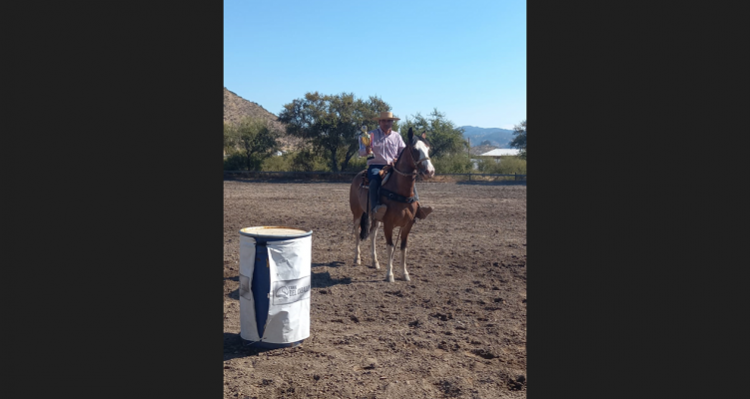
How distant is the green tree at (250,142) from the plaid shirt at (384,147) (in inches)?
1393

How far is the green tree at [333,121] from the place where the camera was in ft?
143

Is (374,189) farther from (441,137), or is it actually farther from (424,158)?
(441,137)

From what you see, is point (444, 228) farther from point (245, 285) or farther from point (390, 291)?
point (245, 285)

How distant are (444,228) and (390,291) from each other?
19.5 feet

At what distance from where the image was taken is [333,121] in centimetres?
4403

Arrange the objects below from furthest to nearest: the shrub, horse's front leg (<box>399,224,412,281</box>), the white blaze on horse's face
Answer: the shrub < horse's front leg (<box>399,224,412,281</box>) < the white blaze on horse's face

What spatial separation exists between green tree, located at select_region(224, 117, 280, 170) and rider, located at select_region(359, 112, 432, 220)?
116ft

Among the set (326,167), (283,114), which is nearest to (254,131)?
(283,114)

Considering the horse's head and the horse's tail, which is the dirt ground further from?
the horse's head

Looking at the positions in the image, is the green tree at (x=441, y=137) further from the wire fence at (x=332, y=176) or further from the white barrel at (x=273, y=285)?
the white barrel at (x=273, y=285)

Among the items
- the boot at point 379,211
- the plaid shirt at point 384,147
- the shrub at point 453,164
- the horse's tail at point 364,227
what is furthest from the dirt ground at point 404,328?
the shrub at point 453,164

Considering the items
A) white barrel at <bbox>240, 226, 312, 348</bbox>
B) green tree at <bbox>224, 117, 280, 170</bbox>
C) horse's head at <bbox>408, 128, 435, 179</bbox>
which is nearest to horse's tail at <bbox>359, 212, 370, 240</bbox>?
horse's head at <bbox>408, 128, 435, 179</bbox>

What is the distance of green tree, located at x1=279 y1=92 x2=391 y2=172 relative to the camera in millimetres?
43562

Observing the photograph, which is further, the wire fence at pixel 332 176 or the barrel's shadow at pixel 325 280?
the wire fence at pixel 332 176
